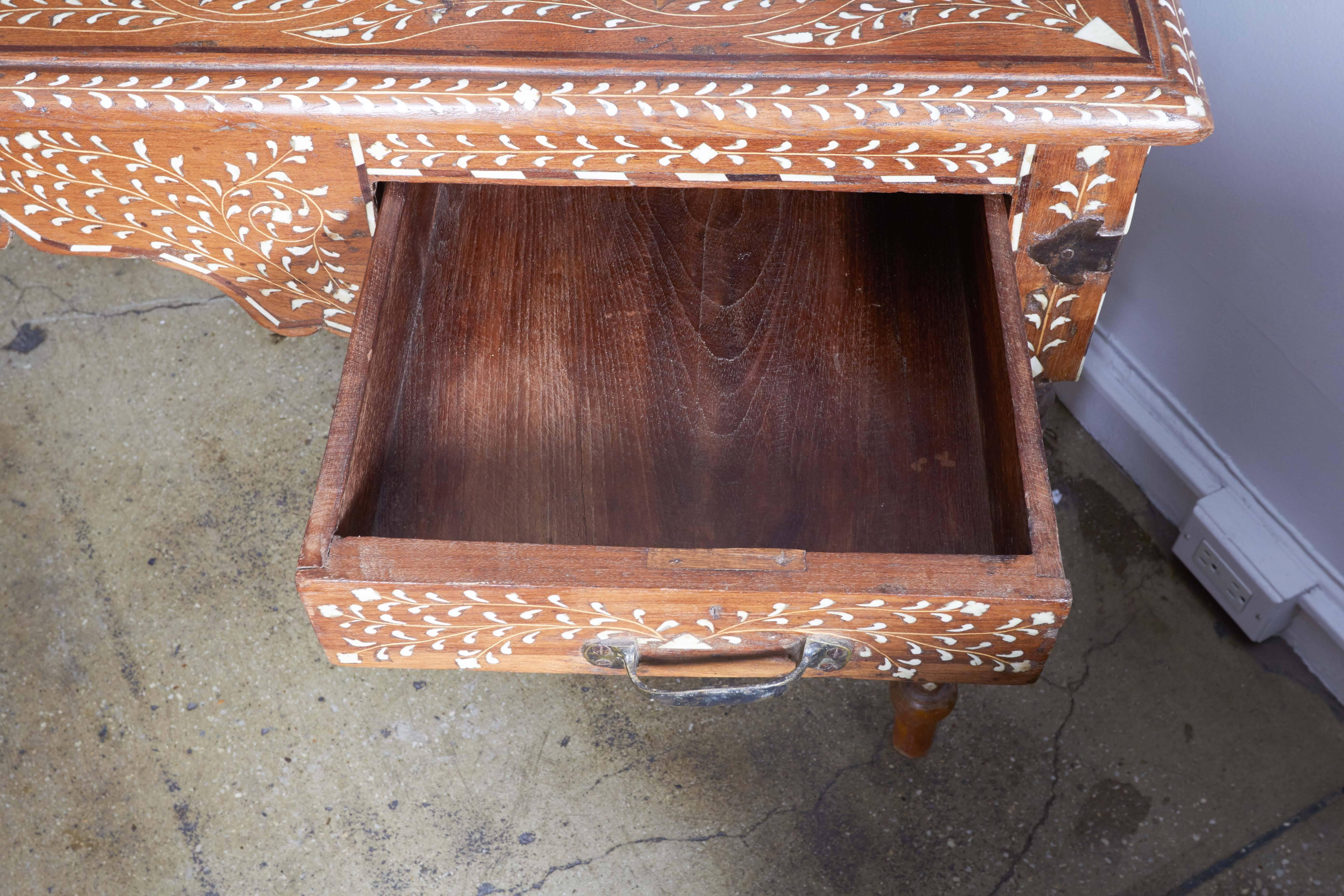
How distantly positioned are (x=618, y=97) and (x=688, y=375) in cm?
28

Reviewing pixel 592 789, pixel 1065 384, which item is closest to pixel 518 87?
pixel 592 789

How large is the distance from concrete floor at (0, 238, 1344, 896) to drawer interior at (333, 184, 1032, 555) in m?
0.34

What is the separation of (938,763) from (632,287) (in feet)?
1.76

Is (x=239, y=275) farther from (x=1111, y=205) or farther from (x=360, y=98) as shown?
(x=1111, y=205)

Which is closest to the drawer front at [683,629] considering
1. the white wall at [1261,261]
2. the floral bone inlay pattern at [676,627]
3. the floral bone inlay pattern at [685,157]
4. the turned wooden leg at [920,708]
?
the floral bone inlay pattern at [676,627]

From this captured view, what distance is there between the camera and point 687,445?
92 centimetres

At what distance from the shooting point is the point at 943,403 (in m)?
0.92

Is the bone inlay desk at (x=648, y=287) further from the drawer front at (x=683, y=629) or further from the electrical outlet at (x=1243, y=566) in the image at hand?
the electrical outlet at (x=1243, y=566)

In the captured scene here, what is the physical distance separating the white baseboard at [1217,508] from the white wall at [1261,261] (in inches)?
0.6

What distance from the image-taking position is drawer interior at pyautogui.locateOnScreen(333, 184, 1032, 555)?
2.84ft

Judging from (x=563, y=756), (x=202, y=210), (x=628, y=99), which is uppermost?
(x=628, y=99)

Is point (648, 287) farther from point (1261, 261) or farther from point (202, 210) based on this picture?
point (1261, 261)

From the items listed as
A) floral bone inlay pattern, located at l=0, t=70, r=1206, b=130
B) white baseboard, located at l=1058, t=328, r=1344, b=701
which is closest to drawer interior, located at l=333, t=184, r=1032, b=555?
floral bone inlay pattern, located at l=0, t=70, r=1206, b=130

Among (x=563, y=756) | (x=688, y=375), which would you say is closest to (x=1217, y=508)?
(x=688, y=375)
